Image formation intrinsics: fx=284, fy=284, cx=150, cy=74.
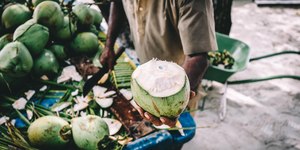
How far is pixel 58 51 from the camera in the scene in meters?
2.22

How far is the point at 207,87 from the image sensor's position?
4.13 meters

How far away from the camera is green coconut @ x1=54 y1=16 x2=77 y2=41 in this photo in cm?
224

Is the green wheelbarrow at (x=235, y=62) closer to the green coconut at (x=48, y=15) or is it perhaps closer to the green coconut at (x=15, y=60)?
the green coconut at (x=48, y=15)

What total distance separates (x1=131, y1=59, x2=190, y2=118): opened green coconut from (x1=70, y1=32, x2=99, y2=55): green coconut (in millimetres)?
1027

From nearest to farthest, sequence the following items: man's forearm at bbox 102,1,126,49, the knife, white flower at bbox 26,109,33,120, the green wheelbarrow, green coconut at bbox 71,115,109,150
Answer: green coconut at bbox 71,115,109,150
white flower at bbox 26,109,33,120
the knife
man's forearm at bbox 102,1,126,49
the green wheelbarrow

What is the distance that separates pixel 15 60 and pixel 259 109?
10.6ft

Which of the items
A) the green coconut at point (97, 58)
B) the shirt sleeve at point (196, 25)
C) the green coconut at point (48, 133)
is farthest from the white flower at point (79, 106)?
the shirt sleeve at point (196, 25)

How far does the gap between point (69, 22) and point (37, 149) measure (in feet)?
3.20

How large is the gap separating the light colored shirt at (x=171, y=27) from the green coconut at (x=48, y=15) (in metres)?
0.55

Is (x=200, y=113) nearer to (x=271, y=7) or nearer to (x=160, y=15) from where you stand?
(x=160, y=15)

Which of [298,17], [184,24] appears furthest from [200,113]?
[298,17]

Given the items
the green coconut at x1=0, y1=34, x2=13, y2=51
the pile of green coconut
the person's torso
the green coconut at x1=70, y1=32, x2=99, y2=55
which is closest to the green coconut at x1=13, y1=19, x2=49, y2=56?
the pile of green coconut

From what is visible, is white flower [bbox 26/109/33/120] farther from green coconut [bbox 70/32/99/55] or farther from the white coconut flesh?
the white coconut flesh

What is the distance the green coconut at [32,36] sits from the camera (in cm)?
198
